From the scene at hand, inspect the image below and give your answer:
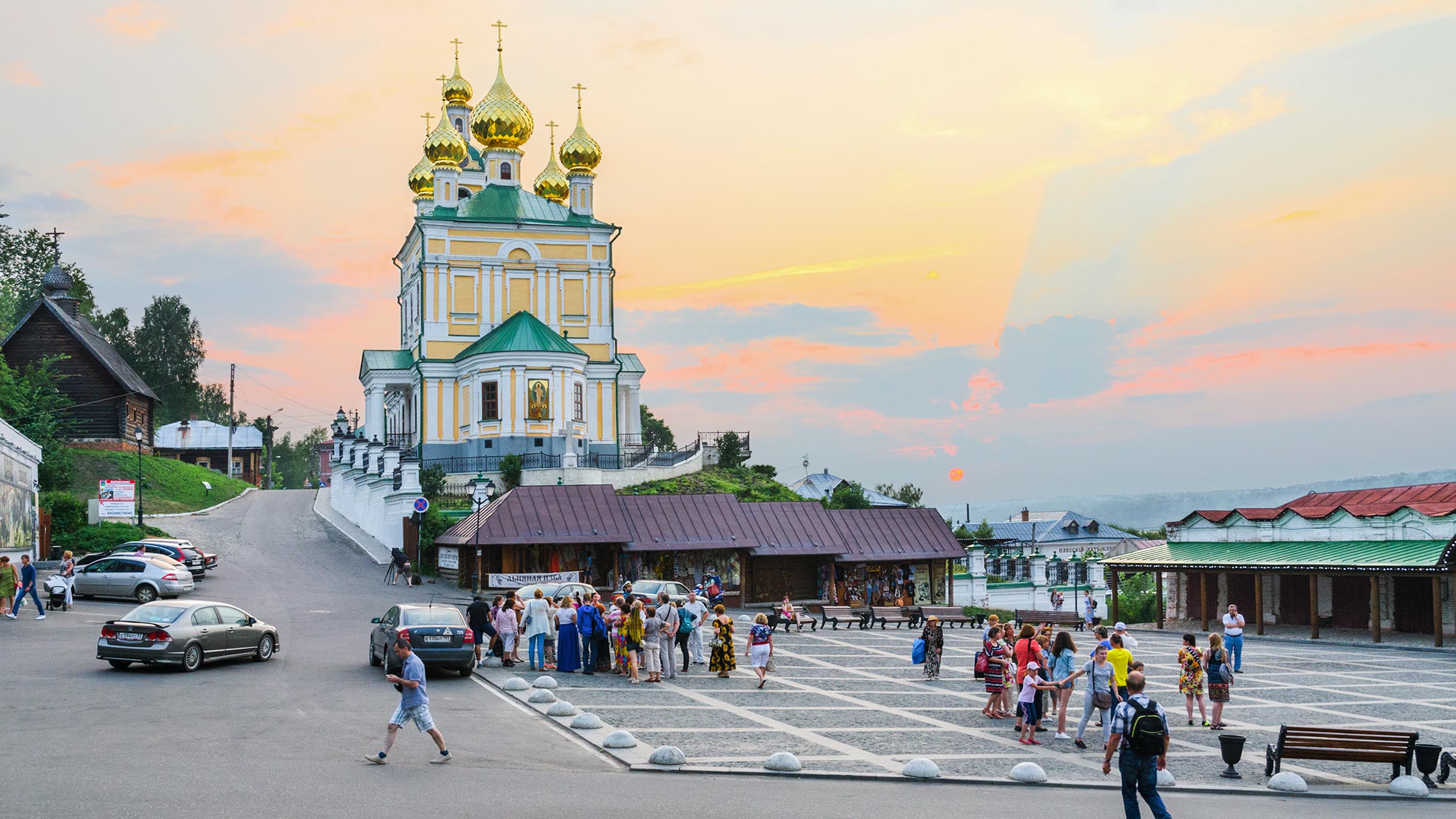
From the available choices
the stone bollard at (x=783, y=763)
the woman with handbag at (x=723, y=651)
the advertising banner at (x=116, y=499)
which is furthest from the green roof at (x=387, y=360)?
the stone bollard at (x=783, y=763)

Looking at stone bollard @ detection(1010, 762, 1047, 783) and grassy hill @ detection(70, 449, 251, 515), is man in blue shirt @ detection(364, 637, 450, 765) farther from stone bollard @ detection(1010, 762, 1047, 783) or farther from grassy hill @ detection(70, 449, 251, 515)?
grassy hill @ detection(70, 449, 251, 515)

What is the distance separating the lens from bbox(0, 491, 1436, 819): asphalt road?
1239cm

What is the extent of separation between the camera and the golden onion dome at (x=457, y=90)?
7288 centimetres

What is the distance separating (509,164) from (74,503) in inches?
1169

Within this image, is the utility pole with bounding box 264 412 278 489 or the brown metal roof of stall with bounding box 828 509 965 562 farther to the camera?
the utility pole with bounding box 264 412 278 489

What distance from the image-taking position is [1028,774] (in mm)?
14688

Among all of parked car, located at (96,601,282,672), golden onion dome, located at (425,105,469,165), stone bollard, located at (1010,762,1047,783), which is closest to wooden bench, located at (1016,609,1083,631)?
parked car, located at (96,601,282,672)

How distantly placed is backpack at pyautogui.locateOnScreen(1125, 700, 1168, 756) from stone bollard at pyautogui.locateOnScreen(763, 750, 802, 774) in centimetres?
410

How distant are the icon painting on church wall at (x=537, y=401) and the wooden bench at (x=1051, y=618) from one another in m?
23.5

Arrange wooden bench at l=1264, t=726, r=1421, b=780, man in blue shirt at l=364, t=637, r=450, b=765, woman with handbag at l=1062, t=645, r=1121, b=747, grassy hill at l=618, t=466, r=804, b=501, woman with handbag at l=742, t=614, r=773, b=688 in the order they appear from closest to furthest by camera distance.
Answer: man in blue shirt at l=364, t=637, r=450, b=765
wooden bench at l=1264, t=726, r=1421, b=780
woman with handbag at l=1062, t=645, r=1121, b=747
woman with handbag at l=742, t=614, r=773, b=688
grassy hill at l=618, t=466, r=804, b=501

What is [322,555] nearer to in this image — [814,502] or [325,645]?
[814,502]

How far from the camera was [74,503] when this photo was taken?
149 ft

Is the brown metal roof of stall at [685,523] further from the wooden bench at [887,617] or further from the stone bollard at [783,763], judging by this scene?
the stone bollard at [783,763]

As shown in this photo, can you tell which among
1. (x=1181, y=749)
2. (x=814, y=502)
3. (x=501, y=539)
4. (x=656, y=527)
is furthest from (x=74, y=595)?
(x=1181, y=749)
